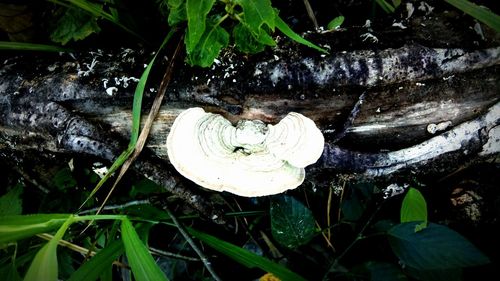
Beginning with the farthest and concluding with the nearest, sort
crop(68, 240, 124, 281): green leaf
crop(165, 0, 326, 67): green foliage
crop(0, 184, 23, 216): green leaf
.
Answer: crop(0, 184, 23, 216): green leaf, crop(68, 240, 124, 281): green leaf, crop(165, 0, 326, 67): green foliage

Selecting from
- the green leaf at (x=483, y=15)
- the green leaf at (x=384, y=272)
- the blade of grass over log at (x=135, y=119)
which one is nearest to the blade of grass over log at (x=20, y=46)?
the blade of grass over log at (x=135, y=119)

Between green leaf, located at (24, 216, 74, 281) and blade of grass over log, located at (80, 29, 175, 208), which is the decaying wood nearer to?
blade of grass over log, located at (80, 29, 175, 208)

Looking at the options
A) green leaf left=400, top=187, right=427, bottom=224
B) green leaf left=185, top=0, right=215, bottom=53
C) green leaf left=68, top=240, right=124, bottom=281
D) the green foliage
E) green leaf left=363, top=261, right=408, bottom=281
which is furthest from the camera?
green leaf left=363, top=261, right=408, bottom=281

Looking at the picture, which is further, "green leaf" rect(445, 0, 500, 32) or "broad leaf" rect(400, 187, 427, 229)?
"broad leaf" rect(400, 187, 427, 229)

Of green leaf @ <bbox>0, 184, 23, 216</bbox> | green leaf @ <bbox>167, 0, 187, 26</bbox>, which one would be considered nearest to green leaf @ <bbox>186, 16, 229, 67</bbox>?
green leaf @ <bbox>167, 0, 187, 26</bbox>

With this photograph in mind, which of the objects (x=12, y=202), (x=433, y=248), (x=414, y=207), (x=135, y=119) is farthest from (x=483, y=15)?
(x=12, y=202)

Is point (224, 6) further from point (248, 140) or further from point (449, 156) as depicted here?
point (449, 156)

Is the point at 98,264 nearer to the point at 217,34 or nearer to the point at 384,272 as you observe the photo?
the point at 217,34
